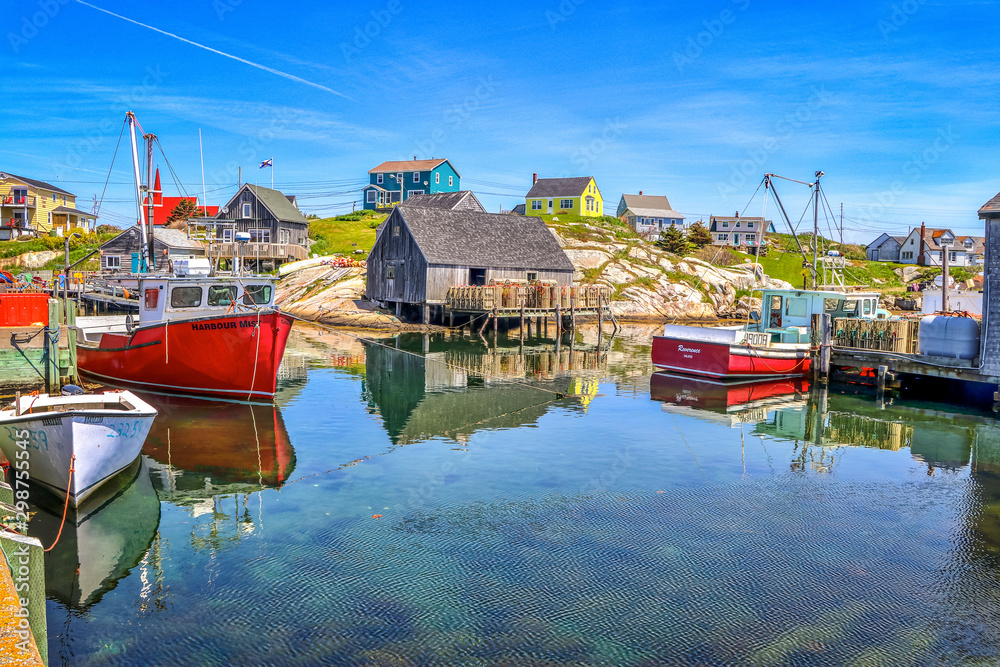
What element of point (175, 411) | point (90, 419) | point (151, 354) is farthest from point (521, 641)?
point (151, 354)

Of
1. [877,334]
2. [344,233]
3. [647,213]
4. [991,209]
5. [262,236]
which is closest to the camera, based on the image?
[991,209]

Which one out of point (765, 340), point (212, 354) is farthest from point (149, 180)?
point (765, 340)

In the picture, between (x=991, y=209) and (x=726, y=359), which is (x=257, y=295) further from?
(x=991, y=209)

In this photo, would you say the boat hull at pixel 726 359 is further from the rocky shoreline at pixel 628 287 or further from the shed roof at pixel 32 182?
the shed roof at pixel 32 182

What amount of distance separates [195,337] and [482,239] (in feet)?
99.3

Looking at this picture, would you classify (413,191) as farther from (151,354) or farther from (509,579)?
(509,579)

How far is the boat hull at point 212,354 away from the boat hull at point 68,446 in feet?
27.0

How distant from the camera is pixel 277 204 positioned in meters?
65.9

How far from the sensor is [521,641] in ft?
26.3

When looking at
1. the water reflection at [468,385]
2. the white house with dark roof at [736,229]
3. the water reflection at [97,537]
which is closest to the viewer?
the water reflection at [97,537]

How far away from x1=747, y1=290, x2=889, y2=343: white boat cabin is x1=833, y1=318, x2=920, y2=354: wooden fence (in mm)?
867

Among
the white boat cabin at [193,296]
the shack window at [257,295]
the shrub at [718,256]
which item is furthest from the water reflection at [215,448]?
the shrub at [718,256]

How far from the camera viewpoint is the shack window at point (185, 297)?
71.9 ft

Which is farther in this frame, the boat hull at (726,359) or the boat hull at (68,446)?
the boat hull at (726,359)
